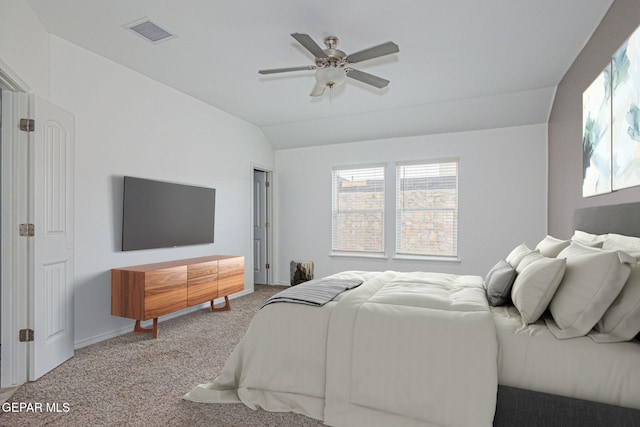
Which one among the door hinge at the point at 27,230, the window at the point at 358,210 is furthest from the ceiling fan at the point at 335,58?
the window at the point at 358,210

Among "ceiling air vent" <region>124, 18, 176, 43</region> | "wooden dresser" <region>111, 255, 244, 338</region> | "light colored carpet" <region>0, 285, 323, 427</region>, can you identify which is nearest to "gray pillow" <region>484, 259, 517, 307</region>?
"light colored carpet" <region>0, 285, 323, 427</region>

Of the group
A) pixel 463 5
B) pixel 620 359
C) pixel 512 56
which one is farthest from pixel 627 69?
pixel 620 359

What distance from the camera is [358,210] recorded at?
5836mm

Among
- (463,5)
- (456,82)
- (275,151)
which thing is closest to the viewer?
(463,5)

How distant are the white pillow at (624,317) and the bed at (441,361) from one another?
0.02m

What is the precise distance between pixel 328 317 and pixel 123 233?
261cm

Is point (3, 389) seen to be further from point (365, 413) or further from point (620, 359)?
point (620, 359)

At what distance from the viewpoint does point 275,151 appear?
21.0 feet

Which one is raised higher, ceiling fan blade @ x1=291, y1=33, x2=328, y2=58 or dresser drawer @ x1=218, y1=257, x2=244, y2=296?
ceiling fan blade @ x1=291, y1=33, x2=328, y2=58

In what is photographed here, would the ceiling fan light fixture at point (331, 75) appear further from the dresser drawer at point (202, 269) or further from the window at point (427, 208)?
the window at point (427, 208)

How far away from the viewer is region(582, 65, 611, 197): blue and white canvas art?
8.19 ft

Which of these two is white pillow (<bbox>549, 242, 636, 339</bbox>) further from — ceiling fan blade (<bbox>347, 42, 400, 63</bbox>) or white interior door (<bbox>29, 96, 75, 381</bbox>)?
white interior door (<bbox>29, 96, 75, 381</bbox>)

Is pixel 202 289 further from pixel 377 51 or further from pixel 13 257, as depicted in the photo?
pixel 377 51

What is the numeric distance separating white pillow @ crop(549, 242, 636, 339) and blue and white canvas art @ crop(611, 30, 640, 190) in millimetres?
833
